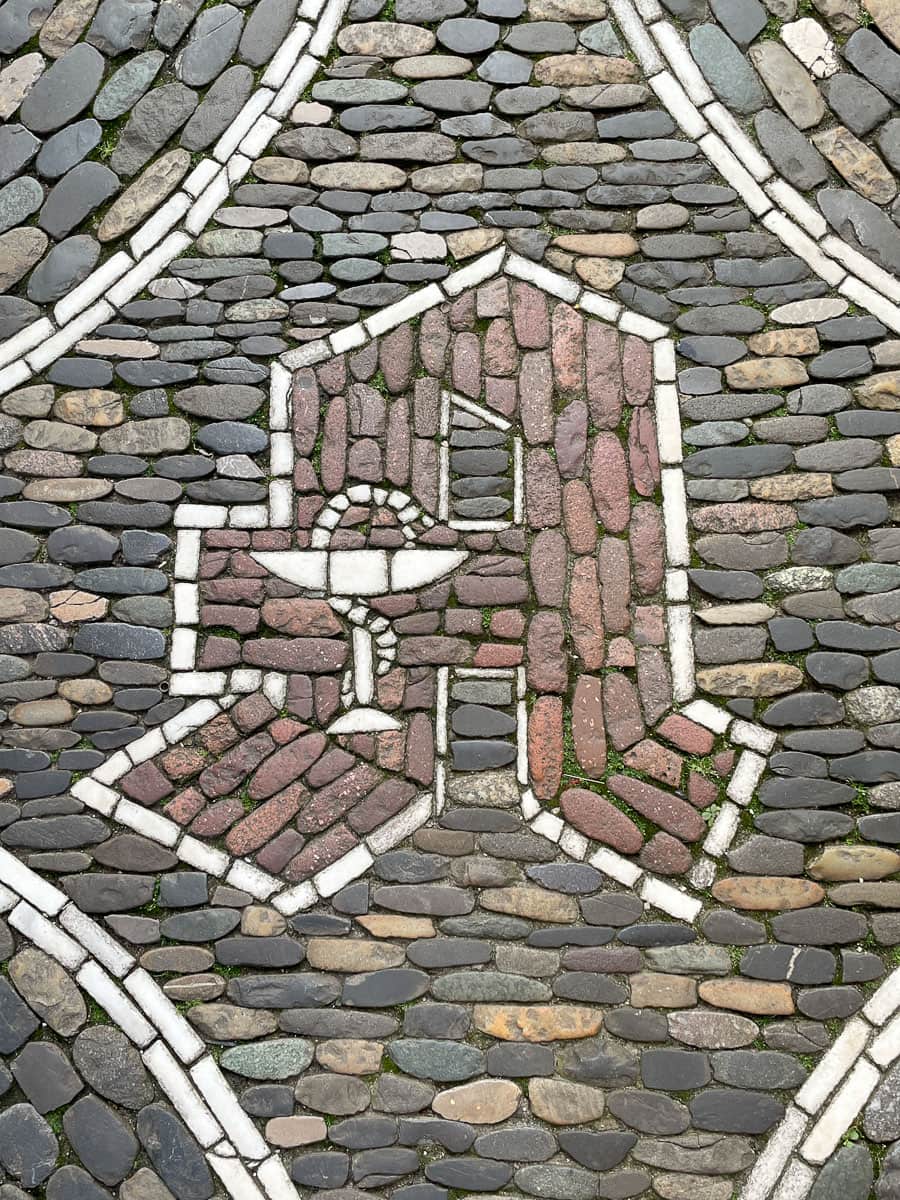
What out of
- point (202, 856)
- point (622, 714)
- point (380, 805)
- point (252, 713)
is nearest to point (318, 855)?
point (380, 805)

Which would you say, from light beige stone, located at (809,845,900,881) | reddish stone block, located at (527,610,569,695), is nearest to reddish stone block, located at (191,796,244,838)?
reddish stone block, located at (527,610,569,695)

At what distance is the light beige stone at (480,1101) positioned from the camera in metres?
3.26

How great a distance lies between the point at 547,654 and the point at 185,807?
1.22m

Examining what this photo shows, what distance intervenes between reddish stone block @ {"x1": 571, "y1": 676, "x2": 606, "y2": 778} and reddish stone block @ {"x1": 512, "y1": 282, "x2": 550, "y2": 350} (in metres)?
1.09

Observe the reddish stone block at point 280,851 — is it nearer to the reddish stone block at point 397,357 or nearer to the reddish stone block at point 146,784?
the reddish stone block at point 146,784

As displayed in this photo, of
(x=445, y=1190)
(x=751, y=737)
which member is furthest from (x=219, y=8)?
(x=445, y=1190)

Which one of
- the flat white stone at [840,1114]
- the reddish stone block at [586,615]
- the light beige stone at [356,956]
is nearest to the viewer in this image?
the flat white stone at [840,1114]

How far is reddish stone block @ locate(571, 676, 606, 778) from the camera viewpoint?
3396 millimetres

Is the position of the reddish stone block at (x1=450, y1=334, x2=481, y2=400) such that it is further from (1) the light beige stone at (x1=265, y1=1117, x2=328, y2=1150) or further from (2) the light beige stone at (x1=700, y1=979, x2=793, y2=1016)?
(1) the light beige stone at (x1=265, y1=1117, x2=328, y2=1150)

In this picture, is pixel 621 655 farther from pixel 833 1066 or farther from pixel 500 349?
pixel 833 1066

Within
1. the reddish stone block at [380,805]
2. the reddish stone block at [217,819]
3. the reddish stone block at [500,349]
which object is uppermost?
the reddish stone block at [500,349]

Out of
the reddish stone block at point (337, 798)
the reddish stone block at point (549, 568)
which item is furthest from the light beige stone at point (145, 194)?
the reddish stone block at point (337, 798)

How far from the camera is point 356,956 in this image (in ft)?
10.9

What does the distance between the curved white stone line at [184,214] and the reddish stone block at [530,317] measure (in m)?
0.98
